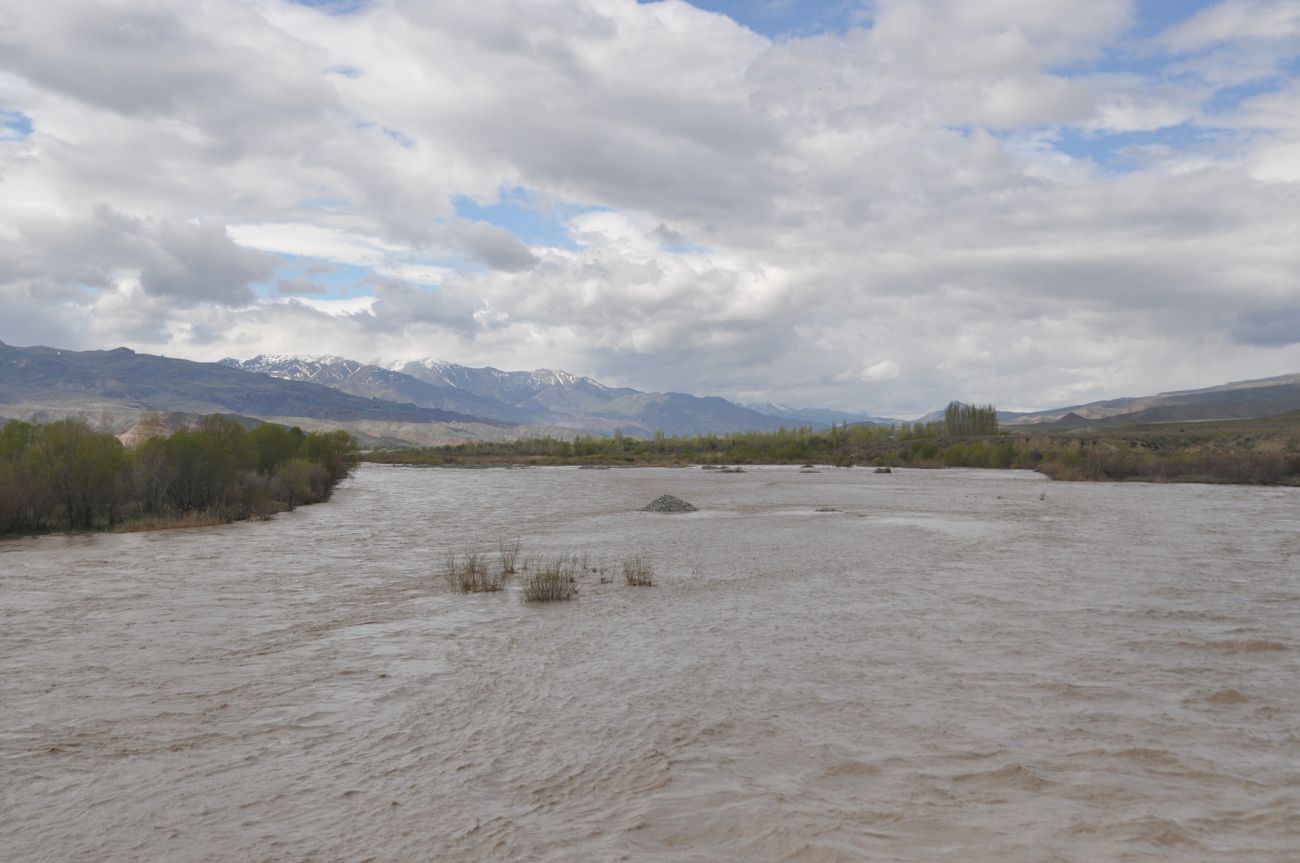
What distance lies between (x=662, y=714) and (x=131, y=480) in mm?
33563

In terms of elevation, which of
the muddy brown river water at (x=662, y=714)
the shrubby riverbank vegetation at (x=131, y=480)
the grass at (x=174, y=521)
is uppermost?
the shrubby riverbank vegetation at (x=131, y=480)

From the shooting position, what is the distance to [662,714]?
10.4m

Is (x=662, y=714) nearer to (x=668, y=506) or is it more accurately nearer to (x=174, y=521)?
(x=174, y=521)

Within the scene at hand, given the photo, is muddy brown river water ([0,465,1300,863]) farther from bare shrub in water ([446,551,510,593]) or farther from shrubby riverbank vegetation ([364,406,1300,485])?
shrubby riverbank vegetation ([364,406,1300,485])

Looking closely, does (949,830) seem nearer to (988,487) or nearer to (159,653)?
(159,653)

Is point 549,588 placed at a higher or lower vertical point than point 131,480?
lower

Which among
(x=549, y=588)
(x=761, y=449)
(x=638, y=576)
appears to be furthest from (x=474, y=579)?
(x=761, y=449)

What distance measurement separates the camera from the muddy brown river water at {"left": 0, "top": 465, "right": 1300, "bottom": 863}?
6.99 m

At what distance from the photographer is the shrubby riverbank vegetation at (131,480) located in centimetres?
3031

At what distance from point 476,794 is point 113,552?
944 inches

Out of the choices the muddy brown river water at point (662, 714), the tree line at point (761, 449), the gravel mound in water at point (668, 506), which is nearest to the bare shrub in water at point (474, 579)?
the muddy brown river water at point (662, 714)

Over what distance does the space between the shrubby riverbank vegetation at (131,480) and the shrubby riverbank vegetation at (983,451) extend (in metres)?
66.5

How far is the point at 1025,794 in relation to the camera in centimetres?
767

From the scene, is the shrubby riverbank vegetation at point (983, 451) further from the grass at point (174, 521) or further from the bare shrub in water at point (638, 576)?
the grass at point (174, 521)
